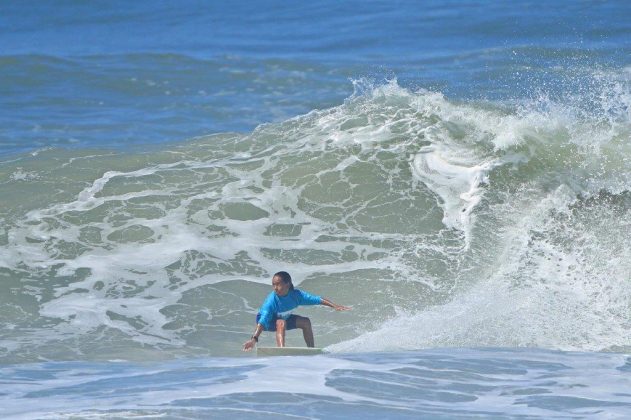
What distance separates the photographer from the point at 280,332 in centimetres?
919

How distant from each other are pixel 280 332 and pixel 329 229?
381 cm

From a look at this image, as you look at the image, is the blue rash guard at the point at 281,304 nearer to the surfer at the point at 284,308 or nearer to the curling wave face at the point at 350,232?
the surfer at the point at 284,308

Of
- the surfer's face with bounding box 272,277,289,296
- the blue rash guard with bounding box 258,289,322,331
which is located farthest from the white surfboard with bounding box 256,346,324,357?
the surfer's face with bounding box 272,277,289,296

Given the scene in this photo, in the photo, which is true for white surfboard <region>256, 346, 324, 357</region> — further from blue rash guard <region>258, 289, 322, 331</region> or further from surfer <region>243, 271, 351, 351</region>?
blue rash guard <region>258, 289, 322, 331</region>

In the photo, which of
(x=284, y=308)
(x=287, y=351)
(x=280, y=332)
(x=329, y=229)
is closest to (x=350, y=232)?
(x=329, y=229)

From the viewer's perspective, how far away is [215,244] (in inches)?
493

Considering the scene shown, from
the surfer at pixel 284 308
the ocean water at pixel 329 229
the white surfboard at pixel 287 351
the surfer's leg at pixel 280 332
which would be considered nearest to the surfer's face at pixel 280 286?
the surfer at pixel 284 308

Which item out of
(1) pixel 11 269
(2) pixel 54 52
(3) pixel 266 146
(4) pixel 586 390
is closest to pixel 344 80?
(3) pixel 266 146

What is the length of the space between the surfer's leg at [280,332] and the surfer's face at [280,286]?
0.25 m

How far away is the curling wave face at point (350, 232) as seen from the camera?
10.3 metres

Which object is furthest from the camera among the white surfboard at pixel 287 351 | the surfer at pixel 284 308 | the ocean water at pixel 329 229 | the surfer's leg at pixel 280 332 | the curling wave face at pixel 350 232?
the curling wave face at pixel 350 232

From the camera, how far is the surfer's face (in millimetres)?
9375

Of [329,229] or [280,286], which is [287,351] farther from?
[329,229]

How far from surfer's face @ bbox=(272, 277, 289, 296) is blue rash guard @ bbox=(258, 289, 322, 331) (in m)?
0.03
